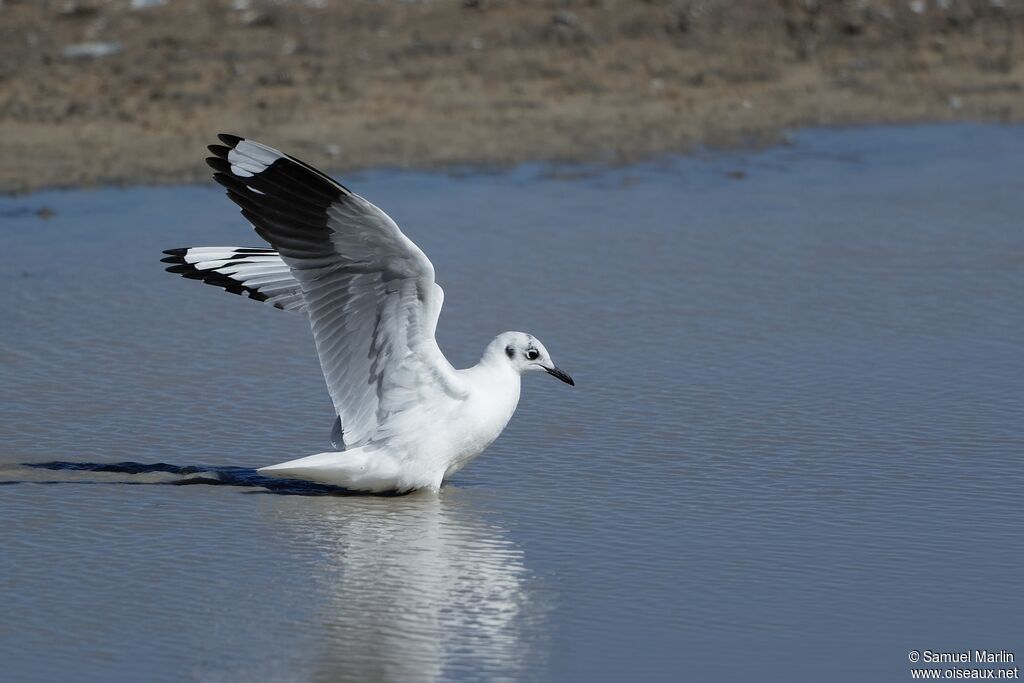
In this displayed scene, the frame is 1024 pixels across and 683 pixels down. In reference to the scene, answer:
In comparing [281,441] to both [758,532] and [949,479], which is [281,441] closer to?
[758,532]

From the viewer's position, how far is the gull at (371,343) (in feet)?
19.8

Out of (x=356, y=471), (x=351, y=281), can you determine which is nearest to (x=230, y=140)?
(x=351, y=281)

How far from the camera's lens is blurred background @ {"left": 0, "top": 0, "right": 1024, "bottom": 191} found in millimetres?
12328

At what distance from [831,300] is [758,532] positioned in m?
3.47

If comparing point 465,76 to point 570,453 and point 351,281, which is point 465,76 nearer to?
point 570,453

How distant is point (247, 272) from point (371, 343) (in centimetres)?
101

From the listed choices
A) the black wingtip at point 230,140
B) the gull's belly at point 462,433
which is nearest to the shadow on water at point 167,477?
the gull's belly at point 462,433

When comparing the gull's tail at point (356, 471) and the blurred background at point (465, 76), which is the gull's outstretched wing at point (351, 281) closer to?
the gull's tail at point (356, 471)

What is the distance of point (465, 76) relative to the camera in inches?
545

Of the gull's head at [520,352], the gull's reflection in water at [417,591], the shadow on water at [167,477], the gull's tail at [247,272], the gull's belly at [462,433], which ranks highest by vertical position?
the gull's tail at [247,272]

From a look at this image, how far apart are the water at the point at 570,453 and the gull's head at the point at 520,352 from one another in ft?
1.38

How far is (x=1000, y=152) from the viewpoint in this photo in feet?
42.7

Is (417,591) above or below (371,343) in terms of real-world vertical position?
below

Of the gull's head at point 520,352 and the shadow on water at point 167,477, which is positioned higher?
the gull's head at point 520,352
